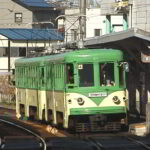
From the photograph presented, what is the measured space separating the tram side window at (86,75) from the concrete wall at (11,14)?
57.5 m

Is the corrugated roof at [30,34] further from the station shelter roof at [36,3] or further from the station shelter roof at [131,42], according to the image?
the station shelter roof at [131,42]

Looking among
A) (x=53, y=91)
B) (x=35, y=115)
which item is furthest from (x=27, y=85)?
(x=53, y=91)

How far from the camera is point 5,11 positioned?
254 feet

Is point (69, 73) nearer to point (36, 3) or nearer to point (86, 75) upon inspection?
point (86, 75)

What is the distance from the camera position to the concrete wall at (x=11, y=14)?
254ft

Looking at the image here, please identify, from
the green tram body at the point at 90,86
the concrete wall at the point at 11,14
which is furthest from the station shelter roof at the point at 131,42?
the concrete wall at the point at 11,14

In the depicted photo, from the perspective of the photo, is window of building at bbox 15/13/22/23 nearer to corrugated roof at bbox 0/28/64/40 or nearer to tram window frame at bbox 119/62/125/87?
corrugated roof at bbox 0/28/64/40

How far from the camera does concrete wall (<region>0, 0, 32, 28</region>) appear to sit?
77438 mm

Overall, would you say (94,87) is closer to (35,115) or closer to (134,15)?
(35,115)

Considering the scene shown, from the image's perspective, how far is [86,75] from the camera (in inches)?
802

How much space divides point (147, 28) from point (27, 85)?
723cm

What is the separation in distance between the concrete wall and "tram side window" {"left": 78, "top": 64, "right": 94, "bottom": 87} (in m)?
57.5

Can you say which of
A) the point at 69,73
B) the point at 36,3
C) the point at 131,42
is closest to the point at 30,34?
the point at 36,3

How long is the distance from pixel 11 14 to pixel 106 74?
58812 millimetres
